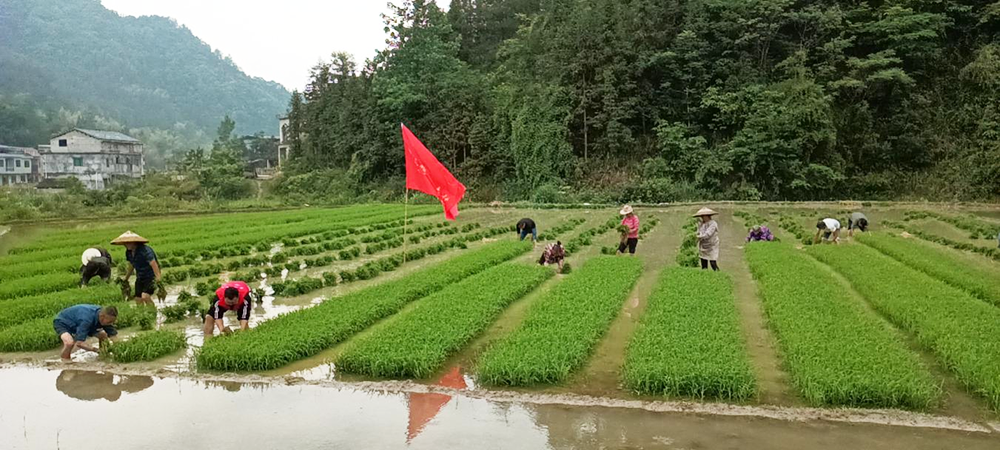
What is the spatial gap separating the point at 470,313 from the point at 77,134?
2587 inches

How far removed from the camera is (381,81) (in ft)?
162

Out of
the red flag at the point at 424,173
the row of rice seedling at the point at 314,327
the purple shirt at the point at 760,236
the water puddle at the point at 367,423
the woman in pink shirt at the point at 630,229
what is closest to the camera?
the water puddle at the point at 367,423

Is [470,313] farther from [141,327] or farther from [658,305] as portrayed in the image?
[141,327]

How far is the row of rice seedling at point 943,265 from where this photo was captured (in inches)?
469

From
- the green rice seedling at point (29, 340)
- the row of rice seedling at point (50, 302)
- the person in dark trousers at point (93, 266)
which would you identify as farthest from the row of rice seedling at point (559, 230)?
the green rice seedling at point (29, 340)

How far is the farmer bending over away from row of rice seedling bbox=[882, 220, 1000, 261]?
1898cm

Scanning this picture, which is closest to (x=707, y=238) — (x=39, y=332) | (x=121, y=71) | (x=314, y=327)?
(x=314, y=327)

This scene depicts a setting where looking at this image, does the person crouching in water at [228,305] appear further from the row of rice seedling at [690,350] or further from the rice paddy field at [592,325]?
the row of rice seedling at [690,350]

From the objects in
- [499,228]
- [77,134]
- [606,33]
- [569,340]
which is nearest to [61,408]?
[569,340]

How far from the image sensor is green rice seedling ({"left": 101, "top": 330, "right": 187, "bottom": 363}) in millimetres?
→ 8492

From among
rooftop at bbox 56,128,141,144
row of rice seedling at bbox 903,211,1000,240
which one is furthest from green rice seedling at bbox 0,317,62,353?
rooftop at bbox 56,128,141,144

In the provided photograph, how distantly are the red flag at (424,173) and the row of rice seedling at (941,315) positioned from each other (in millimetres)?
8607

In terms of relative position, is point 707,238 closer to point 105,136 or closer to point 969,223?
point 969,223

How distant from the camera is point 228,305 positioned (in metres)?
9.01
